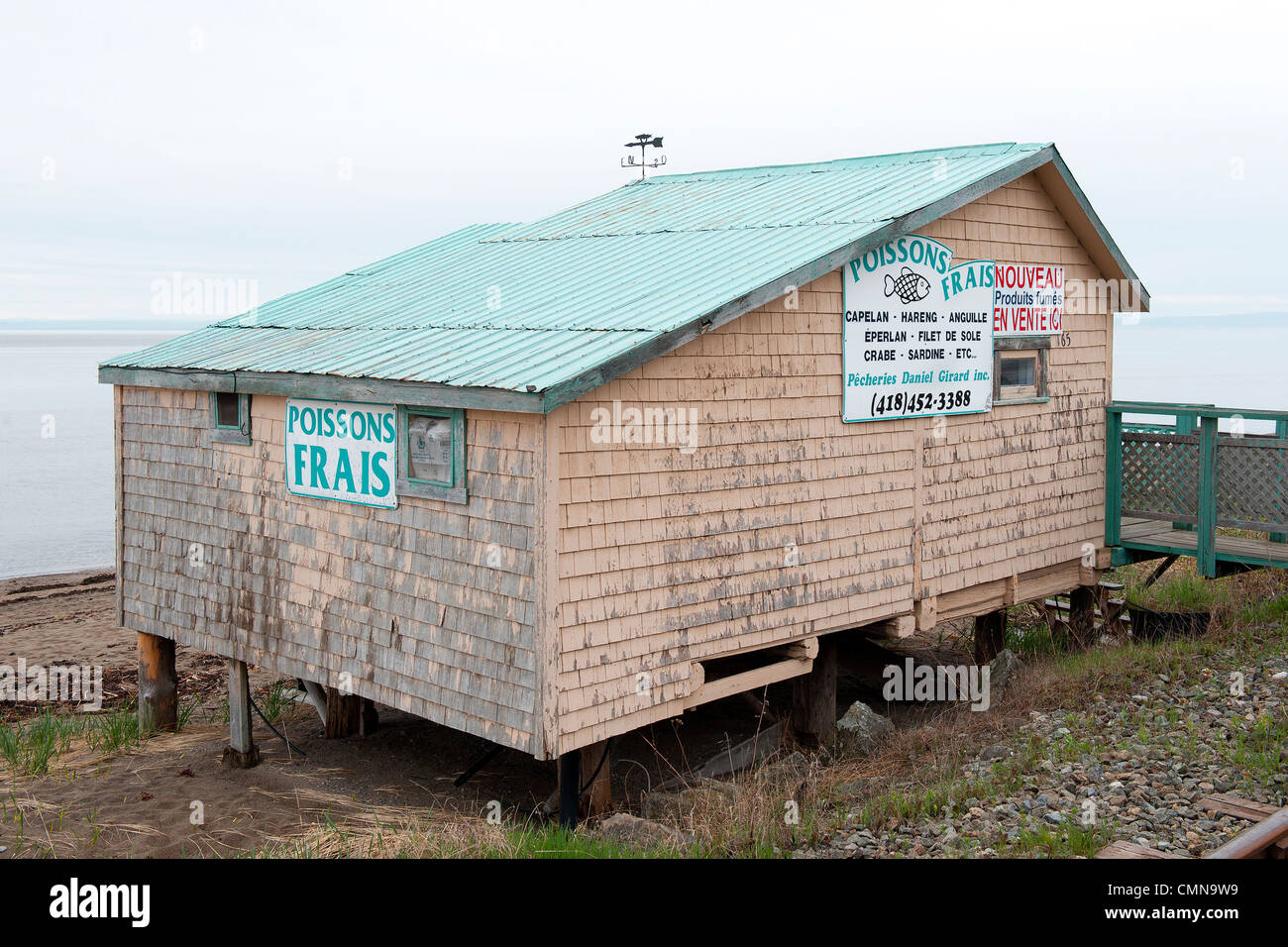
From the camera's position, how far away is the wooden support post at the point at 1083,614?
567 inches

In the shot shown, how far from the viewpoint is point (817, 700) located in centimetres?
1180

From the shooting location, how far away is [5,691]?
1546 cm

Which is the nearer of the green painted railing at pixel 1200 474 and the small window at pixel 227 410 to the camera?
the small window at pixel 227 410

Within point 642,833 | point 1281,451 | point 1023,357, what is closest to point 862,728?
point 642,833

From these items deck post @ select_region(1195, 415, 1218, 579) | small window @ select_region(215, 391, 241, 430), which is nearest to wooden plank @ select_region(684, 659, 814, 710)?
small window @ select_region(215, 391, 241, 430)

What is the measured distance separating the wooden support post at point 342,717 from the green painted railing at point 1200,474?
28.8 feet

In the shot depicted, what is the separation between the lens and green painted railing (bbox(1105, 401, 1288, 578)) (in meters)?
12.5

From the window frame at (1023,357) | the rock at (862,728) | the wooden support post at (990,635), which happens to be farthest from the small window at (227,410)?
the wooden support post at (990,635)

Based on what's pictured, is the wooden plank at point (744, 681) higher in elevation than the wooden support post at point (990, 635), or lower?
higher

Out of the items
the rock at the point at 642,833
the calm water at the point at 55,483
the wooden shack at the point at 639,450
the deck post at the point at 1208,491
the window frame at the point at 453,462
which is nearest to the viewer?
the rock at the point at 642,833

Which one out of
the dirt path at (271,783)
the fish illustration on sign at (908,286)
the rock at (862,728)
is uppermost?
the fish illustration on sign at (908,286)

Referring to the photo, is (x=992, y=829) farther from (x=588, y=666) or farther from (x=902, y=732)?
(x=902, y=732)

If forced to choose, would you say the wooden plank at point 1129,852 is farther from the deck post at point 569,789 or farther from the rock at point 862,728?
the rock at point 862,728
